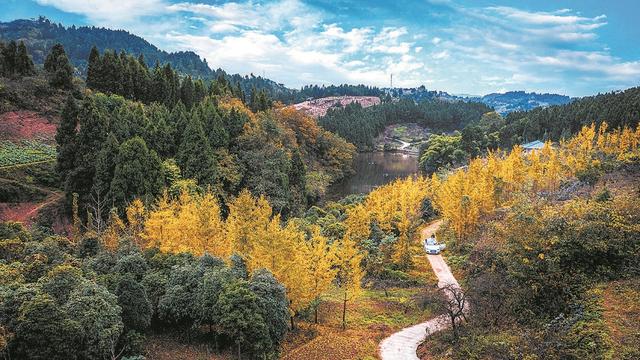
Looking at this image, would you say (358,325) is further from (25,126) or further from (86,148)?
Answer: (25,126)

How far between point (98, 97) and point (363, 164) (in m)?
61.2

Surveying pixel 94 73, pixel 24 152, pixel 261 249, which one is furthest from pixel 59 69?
pixel 261 249

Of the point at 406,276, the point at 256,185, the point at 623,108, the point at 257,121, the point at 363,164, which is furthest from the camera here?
the point at 363,164

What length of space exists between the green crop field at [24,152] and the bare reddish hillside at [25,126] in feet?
3.89

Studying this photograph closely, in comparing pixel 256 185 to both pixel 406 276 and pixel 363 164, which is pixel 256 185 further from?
pixel 363 164

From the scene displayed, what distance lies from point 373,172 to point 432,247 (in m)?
53.4

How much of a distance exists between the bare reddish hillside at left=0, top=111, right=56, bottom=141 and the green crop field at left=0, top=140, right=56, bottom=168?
1.19 m

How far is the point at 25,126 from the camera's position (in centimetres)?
4400

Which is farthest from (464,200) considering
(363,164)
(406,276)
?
(363,164)

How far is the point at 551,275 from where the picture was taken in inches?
701

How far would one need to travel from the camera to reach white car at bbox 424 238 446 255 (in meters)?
35.8

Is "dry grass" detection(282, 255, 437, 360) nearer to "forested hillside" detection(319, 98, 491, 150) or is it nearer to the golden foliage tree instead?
the golden foliage tree

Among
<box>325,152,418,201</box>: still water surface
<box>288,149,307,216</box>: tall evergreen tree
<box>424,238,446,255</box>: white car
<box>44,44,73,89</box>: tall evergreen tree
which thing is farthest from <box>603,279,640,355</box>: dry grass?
<box>44,44,73,89</box>: tall evergreen tree

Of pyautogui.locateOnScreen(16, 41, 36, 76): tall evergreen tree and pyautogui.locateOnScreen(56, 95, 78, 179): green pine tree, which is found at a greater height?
pyautogui.locateOnScreen(16, 41, 36, 76): tall evergreen tree
